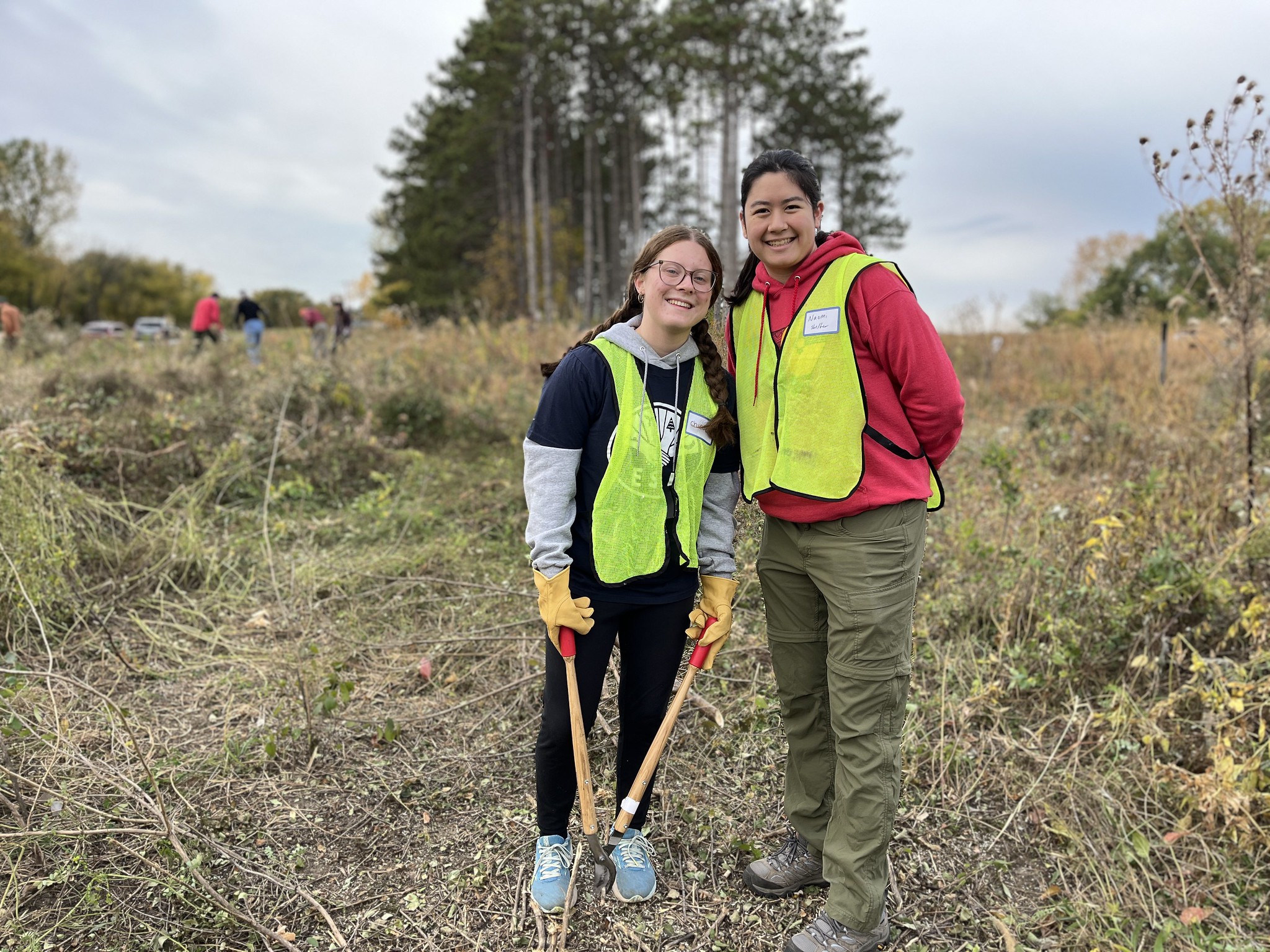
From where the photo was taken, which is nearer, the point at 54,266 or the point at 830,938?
the point at 830,938

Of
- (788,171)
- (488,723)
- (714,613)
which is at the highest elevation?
(788,171)

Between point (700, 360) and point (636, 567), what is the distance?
0.58 metres

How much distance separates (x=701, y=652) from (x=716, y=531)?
34cm

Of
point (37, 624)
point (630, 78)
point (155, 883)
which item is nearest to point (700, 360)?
point (155, 883)

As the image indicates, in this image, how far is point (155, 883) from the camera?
2.16 metres

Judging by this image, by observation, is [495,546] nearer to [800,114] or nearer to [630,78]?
[630,78]

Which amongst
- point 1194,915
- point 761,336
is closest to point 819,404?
point 761,336

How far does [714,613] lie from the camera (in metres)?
2.08

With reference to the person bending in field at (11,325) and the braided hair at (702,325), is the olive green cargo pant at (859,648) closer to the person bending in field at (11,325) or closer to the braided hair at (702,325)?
the braided hair at (702,325)

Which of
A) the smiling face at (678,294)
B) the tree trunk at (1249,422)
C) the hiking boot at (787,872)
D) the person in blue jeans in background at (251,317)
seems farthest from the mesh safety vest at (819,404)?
the person in blue jeans in background at (251,317)

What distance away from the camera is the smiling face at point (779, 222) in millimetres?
1856

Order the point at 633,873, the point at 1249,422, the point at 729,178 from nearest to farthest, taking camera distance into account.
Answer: the point at 633,873 < the point at 1249,422 < the point at 729,178

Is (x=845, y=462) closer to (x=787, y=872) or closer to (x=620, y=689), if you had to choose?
(x=620, y=689)

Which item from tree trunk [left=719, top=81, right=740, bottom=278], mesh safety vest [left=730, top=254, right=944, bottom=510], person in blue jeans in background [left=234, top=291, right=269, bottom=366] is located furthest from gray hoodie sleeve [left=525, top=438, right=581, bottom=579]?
tree trunk [left=719, top=81, right=740, bottom=278]
